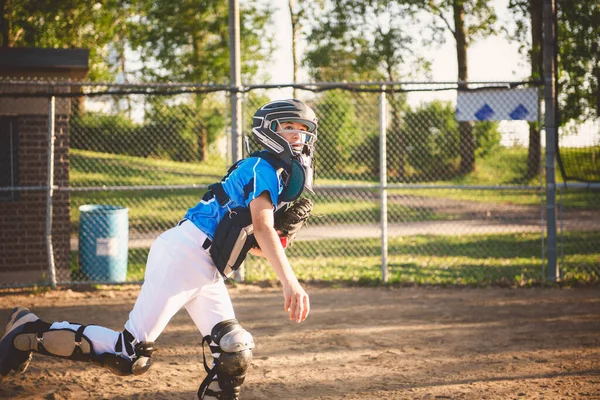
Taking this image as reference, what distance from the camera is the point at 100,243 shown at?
9.13 m

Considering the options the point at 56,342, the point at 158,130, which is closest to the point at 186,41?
the point at 158,130

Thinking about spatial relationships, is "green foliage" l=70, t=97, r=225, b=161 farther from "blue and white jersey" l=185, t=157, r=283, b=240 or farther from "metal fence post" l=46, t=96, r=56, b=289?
"blue and white jersey" l=185, t=157, r=283, b=240

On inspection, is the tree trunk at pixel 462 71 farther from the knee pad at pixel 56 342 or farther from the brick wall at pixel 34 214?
the knee pad at pixel 56 342

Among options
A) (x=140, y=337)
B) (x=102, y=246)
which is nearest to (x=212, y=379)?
(x=140, y=337)

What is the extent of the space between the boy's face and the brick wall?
6416 mm

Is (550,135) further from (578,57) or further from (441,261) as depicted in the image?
(441,261)

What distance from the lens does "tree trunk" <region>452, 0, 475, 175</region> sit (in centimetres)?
2027

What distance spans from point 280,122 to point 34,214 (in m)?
6.73

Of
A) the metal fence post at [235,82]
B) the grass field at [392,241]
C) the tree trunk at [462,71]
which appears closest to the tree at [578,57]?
the grass field at [392,241]

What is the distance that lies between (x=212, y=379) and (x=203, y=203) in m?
1.03

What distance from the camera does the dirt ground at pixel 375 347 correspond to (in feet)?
16.8

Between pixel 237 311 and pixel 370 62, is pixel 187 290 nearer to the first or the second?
pixel 237 311

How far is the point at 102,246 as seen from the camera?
30.0ft

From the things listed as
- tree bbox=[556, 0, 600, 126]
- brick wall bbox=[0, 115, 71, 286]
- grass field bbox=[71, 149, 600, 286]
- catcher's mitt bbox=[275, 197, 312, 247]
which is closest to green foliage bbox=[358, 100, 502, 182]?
grass field bbox=[71, 149, 600, 286]
